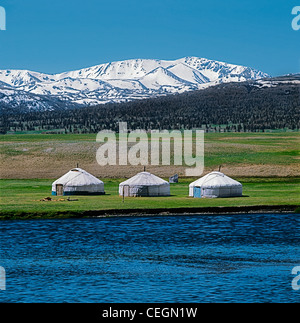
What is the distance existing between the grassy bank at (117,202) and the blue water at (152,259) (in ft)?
4.50

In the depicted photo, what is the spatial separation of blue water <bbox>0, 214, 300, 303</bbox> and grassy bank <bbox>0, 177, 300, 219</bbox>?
4.50ft

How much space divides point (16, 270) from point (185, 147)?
82358mm

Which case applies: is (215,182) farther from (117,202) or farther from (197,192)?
(117,202)

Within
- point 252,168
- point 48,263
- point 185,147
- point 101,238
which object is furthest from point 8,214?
point 185,147

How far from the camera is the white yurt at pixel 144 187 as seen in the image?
217ft

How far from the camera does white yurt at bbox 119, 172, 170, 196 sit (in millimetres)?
66000

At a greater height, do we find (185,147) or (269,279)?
(185,147)

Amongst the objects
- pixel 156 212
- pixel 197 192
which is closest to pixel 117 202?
pixel 156 212

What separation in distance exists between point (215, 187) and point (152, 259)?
93.3 feet

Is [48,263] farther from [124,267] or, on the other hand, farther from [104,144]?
[104,144]

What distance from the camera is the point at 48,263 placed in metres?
35.2

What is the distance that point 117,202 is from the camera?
59125mm

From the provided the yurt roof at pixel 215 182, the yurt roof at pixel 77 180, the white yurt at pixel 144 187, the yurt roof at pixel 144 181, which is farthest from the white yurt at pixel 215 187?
the yurt roof at pixel 77 180
